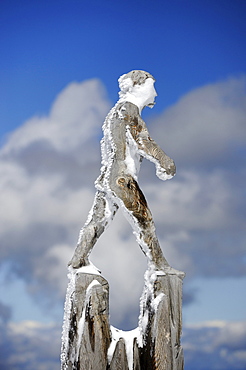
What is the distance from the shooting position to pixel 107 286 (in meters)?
5.47

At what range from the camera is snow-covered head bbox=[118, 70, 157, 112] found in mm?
5898

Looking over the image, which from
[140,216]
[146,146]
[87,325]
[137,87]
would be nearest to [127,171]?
[146,146]

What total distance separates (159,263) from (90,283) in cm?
69

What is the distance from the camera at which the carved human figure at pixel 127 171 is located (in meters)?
5.50

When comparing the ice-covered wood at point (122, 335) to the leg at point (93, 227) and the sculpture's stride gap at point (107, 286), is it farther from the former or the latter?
the leg at point (93, 227)

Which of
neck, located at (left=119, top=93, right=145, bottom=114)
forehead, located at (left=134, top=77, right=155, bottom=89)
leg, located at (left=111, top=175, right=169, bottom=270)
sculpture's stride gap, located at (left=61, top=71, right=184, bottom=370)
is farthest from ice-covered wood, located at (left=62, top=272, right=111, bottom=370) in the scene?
forehead, located at (left=134, top=77, right=155, bottom=89)

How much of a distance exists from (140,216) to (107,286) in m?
0.74

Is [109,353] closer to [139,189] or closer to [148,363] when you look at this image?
Result: [148,363]

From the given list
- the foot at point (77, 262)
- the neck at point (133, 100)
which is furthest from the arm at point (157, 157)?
the foot at point (77, 262)

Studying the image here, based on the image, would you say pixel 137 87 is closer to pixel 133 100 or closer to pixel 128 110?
pixel 133 100

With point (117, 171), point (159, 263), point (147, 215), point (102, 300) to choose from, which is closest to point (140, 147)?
point (117, 171)

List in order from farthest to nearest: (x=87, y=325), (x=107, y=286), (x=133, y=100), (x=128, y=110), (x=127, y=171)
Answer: (x=133, y=100) < (x=128, y=110) < (x=127, y=171) < (x=107, y=286) < (x=87, y=325)

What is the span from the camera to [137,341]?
18.2 ft

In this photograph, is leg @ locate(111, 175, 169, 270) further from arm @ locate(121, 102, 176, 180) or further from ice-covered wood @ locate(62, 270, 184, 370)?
arm @ locate(121, 102, 176, 180)
